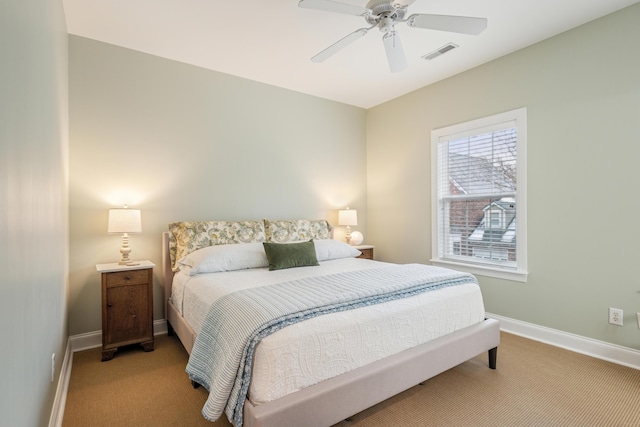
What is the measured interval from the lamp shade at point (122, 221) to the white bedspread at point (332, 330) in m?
0.65

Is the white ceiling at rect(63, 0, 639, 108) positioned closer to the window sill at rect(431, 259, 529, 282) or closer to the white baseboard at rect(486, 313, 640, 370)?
the window sill at rect(431, 259, 529, 282)

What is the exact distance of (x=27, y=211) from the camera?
3.84 feet

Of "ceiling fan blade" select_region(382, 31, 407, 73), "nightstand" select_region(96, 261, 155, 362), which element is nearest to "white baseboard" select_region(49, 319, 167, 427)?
"nightstand" select_region(96, 261, 155, 362)

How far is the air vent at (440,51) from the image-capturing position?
3.00 m

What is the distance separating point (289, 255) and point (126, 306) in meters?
1.42

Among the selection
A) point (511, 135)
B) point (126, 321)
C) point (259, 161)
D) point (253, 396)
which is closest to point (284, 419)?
point (253, 396)

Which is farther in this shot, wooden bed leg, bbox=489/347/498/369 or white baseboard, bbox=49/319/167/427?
wooden bed leg, bbox=489/347/498/369

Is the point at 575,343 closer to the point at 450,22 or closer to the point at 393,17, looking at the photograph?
the point at 450,22

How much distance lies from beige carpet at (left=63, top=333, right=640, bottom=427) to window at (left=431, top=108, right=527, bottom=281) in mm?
984

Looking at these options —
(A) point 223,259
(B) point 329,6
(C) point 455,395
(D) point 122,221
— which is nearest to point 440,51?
(B) point 329,6

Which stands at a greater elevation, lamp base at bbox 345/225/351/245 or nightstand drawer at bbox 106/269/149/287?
lamp base at bbox 345/225/351/245

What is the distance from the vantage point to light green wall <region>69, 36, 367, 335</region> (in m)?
2.87

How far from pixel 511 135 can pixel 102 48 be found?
12.9 ft

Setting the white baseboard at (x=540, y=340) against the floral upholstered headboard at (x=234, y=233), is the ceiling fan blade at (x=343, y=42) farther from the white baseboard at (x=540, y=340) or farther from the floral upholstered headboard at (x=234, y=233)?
the white baseboard at (x=540, y=340)
